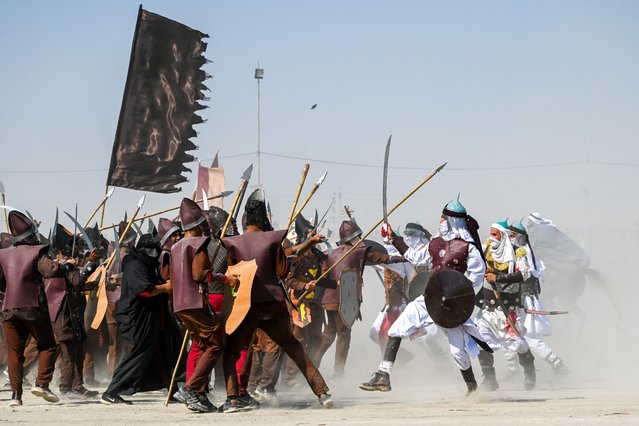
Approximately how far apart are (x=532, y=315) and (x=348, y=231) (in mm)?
2379

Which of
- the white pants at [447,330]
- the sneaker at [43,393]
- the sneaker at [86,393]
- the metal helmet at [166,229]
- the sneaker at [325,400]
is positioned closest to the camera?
the sneaker at [325,400]

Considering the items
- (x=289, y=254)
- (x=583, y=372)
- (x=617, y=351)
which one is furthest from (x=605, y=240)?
(x=289, y=254)

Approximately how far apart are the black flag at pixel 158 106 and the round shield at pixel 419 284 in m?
3.20

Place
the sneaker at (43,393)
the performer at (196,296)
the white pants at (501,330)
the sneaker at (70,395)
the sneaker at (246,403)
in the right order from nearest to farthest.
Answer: the performer at (196,296)
the sneaker at (246,403)
the sneaker at (43,393)
the sneaker at (70,395)
the white pants at (501,330)

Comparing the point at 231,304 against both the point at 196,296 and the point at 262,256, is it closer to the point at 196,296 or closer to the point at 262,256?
the point at 196,296

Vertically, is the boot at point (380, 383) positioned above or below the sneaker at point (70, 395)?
above

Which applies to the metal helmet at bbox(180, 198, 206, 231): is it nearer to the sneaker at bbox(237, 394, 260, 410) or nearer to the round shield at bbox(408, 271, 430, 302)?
the sneaker at bbox(237, 394, 260, 410)

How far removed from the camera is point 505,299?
1395 cm

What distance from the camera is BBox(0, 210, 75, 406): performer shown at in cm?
1184

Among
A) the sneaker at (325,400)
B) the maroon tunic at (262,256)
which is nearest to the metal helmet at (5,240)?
the maroon tunic at (262,256)

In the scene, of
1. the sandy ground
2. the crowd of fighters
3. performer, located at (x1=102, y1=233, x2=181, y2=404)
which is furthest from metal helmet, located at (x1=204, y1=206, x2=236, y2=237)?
the sandy ground

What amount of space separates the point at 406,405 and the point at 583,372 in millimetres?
5565

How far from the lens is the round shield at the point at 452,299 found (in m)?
11.5

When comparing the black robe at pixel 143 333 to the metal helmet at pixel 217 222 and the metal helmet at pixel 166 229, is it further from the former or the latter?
the metal helmet at pixel 217 222
